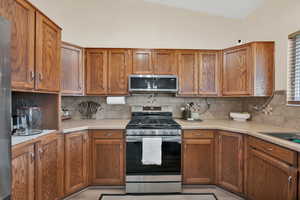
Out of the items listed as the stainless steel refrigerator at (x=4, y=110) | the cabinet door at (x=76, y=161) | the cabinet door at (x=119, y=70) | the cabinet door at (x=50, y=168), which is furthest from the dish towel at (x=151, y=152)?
the stainless steel refrigerator at (x=4, y=110)

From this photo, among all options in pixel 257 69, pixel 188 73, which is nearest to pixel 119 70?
pixel 188 73

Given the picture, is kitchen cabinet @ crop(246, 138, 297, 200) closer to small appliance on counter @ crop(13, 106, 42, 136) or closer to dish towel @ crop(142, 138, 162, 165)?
dish towel @ crop(142, 138, 162, 165)

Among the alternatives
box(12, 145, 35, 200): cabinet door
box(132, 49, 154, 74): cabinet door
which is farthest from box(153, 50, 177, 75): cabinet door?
box(12, 145, 35, 200): cabinet door

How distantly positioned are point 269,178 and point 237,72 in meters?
1.51

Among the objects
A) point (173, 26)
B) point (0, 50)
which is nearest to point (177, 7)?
point (173, 26)

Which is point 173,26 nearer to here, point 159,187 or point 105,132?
point 105,132

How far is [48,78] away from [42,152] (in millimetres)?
750

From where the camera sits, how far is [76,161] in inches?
88.7

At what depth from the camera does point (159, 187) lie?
2.35 m

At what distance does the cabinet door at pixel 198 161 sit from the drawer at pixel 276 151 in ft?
1.97

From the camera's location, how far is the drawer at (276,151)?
4.71 ft

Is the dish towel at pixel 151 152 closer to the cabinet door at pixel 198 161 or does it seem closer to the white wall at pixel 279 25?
the cabinet door at pixel 198 161

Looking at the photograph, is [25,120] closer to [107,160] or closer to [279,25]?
[107,160]

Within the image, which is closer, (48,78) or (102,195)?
(48,78)
